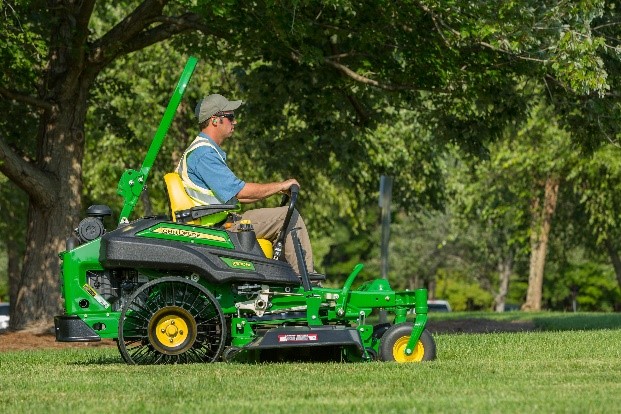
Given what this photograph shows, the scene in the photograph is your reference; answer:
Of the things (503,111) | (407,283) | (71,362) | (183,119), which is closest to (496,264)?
(407,283)

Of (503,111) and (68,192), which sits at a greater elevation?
(503,111)

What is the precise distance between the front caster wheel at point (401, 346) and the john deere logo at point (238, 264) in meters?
1.09

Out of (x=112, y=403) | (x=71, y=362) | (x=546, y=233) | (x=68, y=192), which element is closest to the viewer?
(x=112, y=403)

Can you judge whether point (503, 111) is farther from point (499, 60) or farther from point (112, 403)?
point (112, 403)

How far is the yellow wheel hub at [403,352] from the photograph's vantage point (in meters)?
9.61

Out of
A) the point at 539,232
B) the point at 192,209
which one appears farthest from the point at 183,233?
the point at 539,232

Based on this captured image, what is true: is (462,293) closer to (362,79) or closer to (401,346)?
(362,79)

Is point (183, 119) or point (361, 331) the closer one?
point (361, 331)

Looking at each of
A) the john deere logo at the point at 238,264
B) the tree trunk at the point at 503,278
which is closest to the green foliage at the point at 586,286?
the tree trunk at the point at 503,278

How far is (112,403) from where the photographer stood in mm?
7219

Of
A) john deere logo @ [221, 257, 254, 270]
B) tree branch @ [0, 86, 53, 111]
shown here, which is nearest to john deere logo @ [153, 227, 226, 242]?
john deere logo @ [221, 257, 254, 270]

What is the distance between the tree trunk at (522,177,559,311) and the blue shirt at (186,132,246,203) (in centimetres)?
2707

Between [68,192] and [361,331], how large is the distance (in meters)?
9.36

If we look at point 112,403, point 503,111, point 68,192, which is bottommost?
point 112,403
